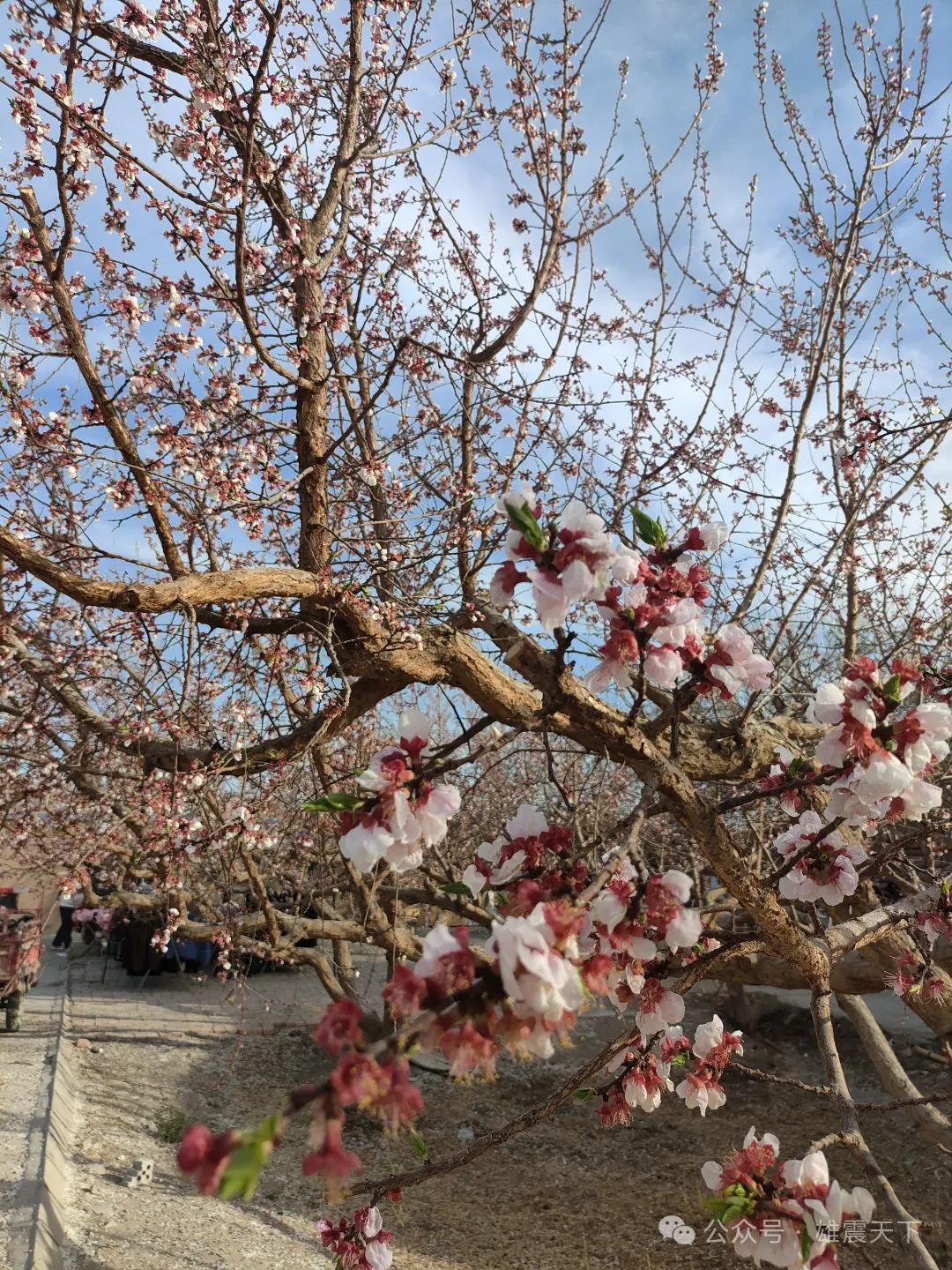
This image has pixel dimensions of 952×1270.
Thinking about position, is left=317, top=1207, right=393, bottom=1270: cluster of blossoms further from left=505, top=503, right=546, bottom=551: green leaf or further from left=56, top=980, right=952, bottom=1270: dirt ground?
left=56, top=980, right=952, bottom=1270: dirt ground

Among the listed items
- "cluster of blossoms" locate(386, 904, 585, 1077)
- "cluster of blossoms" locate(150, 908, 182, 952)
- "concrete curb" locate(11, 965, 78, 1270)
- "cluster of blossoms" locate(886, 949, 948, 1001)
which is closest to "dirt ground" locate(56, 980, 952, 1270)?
"concrete curb" locate(11, 965, 78, 1270)

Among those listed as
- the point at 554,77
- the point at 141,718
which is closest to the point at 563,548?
the point at 141,718

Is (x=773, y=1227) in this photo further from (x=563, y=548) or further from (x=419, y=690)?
(x=419, y=690)

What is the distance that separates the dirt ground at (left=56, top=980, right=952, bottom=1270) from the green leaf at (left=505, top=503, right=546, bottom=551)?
10.1ft

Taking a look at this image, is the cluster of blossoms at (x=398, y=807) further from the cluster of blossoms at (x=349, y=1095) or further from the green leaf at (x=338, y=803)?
the cluster of blossoms at (x=349, y=1095)

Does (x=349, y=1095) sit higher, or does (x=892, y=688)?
(x=892, y=688)

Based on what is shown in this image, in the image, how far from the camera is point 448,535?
3748mm

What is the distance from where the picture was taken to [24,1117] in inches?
211

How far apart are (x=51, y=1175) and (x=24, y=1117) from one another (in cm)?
106

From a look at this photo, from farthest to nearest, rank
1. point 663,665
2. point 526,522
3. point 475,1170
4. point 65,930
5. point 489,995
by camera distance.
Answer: point 65,930, point 475,1170, point 663,665, point 526,522, point 489,995

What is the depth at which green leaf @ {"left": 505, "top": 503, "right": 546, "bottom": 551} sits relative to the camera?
42.1 inches

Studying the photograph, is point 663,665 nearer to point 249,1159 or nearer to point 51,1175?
point 249,1159

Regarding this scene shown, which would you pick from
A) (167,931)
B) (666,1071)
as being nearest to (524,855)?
(666,1071)

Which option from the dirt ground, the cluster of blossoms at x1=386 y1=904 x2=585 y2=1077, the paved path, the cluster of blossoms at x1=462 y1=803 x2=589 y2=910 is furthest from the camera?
the dirt ground
